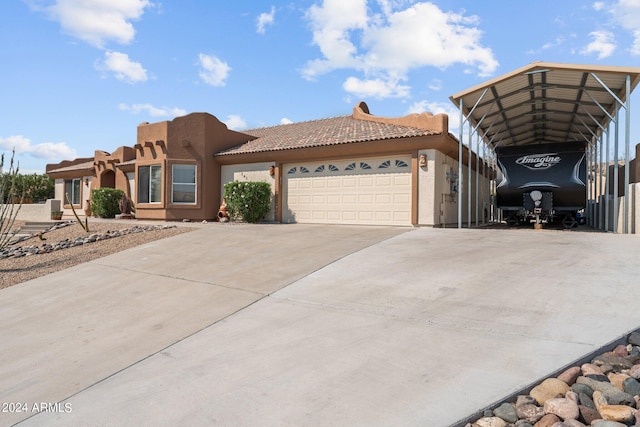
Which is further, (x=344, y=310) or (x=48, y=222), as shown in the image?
(x=48, y=222)

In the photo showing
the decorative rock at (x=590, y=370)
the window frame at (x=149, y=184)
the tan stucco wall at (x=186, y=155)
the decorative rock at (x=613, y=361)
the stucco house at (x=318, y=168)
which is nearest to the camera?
the decorative rock at (x=590, y=370)

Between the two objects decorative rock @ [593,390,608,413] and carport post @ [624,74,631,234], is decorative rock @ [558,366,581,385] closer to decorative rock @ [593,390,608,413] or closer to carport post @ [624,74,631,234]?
decorative rock @ [593,390,608,413]

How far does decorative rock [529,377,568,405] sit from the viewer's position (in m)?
3.13

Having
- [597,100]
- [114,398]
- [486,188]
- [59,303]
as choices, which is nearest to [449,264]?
[114,398]

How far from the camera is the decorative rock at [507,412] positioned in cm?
293

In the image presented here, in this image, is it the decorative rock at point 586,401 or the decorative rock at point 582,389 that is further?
the decorative rock at point 582,389

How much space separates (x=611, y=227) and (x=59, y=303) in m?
15.2

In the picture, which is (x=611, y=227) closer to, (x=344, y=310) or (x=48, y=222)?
(x=344, y=310)

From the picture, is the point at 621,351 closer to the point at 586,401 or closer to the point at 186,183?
the point at 586,401

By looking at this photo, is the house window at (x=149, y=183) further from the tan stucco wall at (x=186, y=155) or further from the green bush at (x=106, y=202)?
the green bush at (x=106, y=202)

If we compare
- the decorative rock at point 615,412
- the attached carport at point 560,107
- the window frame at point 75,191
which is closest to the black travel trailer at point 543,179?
the attached carport at point 560,107

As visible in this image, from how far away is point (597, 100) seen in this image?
13.3 meters

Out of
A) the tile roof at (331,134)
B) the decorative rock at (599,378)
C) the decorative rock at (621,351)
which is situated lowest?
the decorative rock at (599,378)

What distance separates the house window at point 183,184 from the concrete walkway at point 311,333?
9.32 metres
